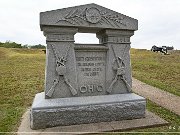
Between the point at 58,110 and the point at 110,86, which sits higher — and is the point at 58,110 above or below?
below

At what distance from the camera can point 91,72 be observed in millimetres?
6031

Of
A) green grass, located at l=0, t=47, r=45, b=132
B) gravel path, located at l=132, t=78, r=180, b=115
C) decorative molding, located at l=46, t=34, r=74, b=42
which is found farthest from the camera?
gravel path, located at l=132, t=78, r=180, b=115


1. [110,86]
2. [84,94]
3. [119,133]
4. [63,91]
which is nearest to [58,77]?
[63,91]

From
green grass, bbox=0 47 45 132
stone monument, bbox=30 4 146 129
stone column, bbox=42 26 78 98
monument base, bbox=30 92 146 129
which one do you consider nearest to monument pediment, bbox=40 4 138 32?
stone monument, bbox=30 4 146 129

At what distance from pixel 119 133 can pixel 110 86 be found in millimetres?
1368

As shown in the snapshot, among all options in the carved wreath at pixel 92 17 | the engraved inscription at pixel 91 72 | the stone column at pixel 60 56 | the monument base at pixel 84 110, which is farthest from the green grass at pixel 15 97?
the carved wreath at pixel 92 17

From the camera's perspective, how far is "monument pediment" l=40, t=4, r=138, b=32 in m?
5.39

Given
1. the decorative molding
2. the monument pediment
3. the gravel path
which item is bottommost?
the gravel path

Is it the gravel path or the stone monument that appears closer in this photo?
the stone monument

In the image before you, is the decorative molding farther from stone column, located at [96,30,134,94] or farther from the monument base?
the monument base

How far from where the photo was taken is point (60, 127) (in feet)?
17.4

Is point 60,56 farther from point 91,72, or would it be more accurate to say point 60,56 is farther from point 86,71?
point 91,72

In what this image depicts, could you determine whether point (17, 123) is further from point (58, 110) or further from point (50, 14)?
point (50, 14)

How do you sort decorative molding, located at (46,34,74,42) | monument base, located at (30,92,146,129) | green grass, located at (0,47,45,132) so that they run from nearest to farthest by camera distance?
monument base, located at (30,92,146,129) < decorative molding, located at (46,34,74,42) < green grass, located at (0,47,45,132)
